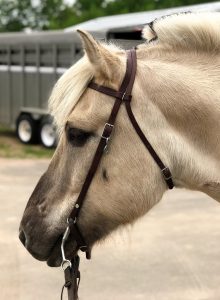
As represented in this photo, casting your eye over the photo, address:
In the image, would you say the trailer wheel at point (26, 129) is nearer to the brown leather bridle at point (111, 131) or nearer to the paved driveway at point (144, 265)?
the paved driveway at point (144, 265)

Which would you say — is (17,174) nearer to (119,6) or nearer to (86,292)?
(86,292)

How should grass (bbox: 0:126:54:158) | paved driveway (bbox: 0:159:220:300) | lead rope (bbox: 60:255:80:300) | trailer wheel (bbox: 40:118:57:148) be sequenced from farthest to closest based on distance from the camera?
trailer wheel (bbox: 40:118:57:148)
grass (bbox: 0:126:54:158)
paved driveway (bbox: 0:159:220:300)
lead rope (bbox: 60:255:80:300)

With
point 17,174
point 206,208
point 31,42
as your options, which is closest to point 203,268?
point 206,208

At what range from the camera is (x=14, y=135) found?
13984mm

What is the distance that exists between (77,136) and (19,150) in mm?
9932

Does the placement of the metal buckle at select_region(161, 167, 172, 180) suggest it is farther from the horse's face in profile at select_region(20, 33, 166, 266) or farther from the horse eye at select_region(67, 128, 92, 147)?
the horse eye at select_region(67, 128, 92, 147)

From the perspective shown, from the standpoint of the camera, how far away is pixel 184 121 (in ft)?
6.66

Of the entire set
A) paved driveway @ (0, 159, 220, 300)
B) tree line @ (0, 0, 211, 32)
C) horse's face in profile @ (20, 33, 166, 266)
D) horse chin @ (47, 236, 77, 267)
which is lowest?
tree line @ (0, 0, 211, 32)

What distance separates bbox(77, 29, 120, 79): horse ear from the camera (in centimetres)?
190

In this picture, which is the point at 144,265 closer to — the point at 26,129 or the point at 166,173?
the point at 166,173

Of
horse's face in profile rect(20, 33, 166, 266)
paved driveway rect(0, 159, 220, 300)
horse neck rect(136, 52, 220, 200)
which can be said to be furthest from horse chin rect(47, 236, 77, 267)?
paved driveway rect(0, 159, 220, 300)

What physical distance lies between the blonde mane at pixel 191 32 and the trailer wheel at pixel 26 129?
10160 mm

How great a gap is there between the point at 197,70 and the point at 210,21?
204mm

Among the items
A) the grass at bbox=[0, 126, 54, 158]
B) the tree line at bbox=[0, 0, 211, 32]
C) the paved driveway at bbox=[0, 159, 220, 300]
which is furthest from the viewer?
the tree line at bbox=[0, 0, 211, 32]
